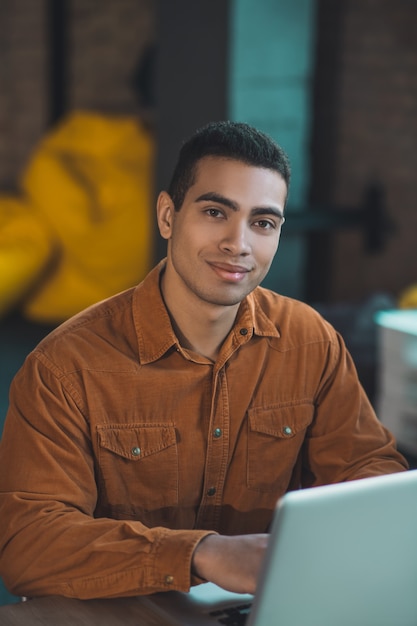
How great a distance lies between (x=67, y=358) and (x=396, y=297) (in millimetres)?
4813

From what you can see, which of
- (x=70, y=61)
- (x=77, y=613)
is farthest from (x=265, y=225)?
(x=70, y=61)

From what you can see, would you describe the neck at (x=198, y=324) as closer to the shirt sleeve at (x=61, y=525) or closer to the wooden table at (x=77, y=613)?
the shirt sleeve at (x=61, y=525)

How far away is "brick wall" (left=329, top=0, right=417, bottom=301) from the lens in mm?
6012

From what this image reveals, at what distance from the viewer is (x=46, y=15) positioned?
6770 mm

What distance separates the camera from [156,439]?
1651 mm

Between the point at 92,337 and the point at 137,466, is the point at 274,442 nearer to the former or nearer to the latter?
the point at 137,466

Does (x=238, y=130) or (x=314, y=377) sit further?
(x=314, y=377)

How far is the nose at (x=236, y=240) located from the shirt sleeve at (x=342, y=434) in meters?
0.36

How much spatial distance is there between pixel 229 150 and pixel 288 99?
3462mm

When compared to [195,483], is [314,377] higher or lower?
higher

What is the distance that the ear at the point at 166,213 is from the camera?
1.74m

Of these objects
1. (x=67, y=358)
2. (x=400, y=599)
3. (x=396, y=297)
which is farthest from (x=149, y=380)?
(x=396, y=297)

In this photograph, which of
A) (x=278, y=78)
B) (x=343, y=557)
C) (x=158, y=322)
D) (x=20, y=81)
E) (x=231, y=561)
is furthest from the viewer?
(x=20, y=81)

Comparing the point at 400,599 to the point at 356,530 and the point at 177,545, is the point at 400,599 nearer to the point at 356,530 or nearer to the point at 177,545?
the point at 356,530
